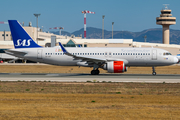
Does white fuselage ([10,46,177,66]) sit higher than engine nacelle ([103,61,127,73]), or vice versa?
white fuselage ([10,46,177,66])

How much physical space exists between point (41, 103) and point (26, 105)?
1127 millimetres

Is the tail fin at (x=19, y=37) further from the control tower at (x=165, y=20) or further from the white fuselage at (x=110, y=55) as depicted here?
the control tower at (x=165, y=20)

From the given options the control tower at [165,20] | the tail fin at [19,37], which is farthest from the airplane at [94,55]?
the control tower at [165,20]

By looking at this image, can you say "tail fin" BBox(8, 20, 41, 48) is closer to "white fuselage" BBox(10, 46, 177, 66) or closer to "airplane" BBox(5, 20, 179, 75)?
"airplane" BBox(5, 20, 179, 75)

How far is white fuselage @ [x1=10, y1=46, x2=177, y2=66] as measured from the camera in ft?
133

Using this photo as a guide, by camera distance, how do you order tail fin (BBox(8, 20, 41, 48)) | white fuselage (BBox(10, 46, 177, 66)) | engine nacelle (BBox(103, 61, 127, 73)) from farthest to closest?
tail fin (BBox(8, 20, 41, 48))
white fuselage (BBox(10, 46, 177, 66))
engine nacelle (BBox(103, 61, 127, 73))

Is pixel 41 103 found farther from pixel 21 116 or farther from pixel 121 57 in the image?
pixel 121 57

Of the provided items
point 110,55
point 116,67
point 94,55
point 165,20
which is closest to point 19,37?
point 94,55

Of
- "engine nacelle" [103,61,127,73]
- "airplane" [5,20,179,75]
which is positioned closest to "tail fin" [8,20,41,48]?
"airplane" [5,20,179,75]

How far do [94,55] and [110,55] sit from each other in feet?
8.09

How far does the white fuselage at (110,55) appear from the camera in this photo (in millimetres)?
40469

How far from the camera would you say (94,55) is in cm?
4169

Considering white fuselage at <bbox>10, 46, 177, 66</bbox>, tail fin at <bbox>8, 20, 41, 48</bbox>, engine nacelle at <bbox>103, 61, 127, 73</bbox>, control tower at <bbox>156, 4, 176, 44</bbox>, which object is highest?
control tower at <bbox>156, 4, 176, 44</bbox>

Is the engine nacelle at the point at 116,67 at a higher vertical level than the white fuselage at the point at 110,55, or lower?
lower
